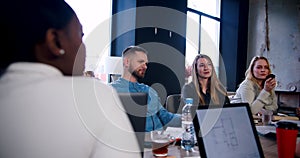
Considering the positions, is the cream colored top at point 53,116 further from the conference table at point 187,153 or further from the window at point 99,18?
the window at point 99,18

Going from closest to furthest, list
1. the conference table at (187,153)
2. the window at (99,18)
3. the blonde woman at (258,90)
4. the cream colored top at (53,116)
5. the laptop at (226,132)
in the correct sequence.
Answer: the cream colored top at (53,116) → the laptop at (226,132) → the conference table at (187,153) → the blonde woman at (258,90) → the window at (99,18)

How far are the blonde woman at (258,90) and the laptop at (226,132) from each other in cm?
159

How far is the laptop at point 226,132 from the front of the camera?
926 millimetres

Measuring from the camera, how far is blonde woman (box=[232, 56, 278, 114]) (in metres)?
2.61

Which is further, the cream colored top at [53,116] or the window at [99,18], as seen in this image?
the window at [99,18]

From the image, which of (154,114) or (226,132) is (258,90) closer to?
(154,114)

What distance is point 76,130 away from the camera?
515 mm

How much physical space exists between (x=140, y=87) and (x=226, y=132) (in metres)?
1.43

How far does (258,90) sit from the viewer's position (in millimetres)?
2977

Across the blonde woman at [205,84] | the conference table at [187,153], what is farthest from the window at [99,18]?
the conference table at [187,153]

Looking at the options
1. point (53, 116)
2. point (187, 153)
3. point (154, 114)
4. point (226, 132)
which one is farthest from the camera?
point (154, 114)

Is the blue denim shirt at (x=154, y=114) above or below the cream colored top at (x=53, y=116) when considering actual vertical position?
below

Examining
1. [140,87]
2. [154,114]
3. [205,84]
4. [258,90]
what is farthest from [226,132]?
[258,90]

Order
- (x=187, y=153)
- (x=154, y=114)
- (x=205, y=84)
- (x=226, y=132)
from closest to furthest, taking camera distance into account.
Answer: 1. (x=226, y=132)
2. (x=187, y=153)
3. (x=154, y=114)
4. (x=205, y=84)
